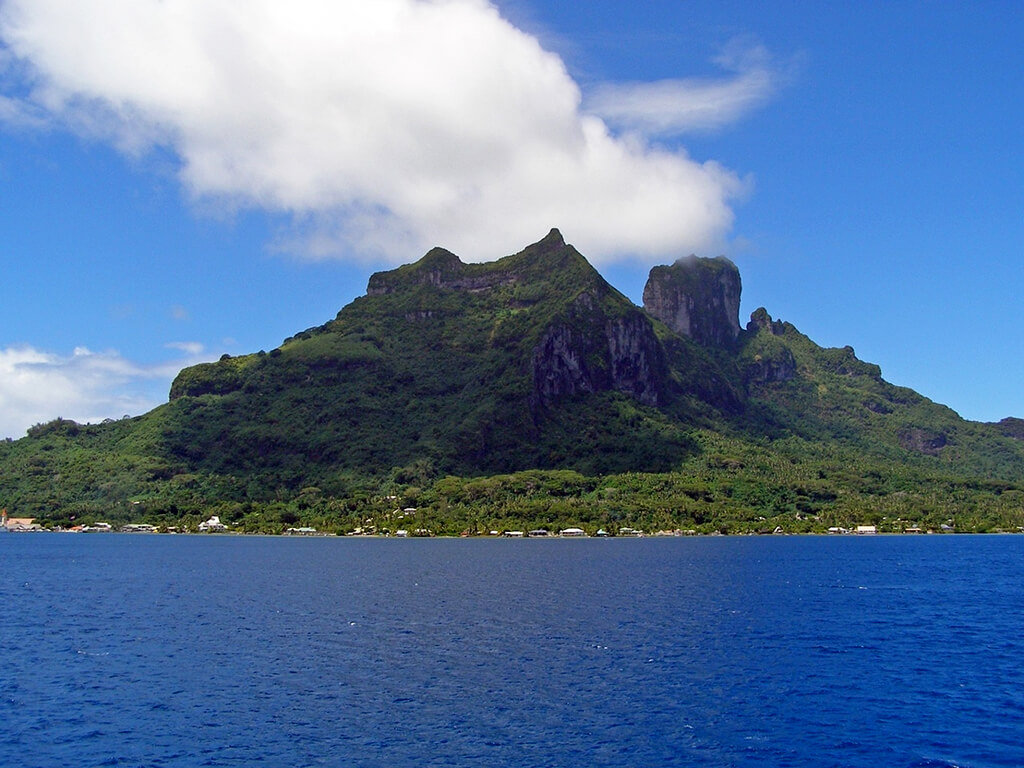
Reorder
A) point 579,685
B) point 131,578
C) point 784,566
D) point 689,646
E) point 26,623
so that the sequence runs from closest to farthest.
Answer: point 579,685, point 689,646, point 26,623, point 131,578, point 784,566

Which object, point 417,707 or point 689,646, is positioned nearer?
point 417,707

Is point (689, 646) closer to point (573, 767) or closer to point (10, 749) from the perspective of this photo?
point (573, 767)

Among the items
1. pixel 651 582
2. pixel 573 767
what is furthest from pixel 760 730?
pixel 651 582

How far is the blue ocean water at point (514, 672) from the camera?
4566 centimetres

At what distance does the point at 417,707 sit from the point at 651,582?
6972cm

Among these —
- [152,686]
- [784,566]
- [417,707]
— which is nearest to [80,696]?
[152,686]

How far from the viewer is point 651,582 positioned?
11794 cm

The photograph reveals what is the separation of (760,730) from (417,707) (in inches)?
791

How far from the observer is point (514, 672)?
205 feet

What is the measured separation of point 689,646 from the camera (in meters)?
71.8

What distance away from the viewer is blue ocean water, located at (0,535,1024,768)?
150ft

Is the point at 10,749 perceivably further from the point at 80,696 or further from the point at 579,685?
the point at 579,685

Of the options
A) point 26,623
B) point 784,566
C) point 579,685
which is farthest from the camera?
point 784,566

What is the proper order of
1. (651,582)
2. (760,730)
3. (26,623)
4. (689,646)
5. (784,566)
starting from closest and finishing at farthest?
1. (760,730)
2. (689,646)
3. (26,623)
4. (651,582)
5. (784,566)
